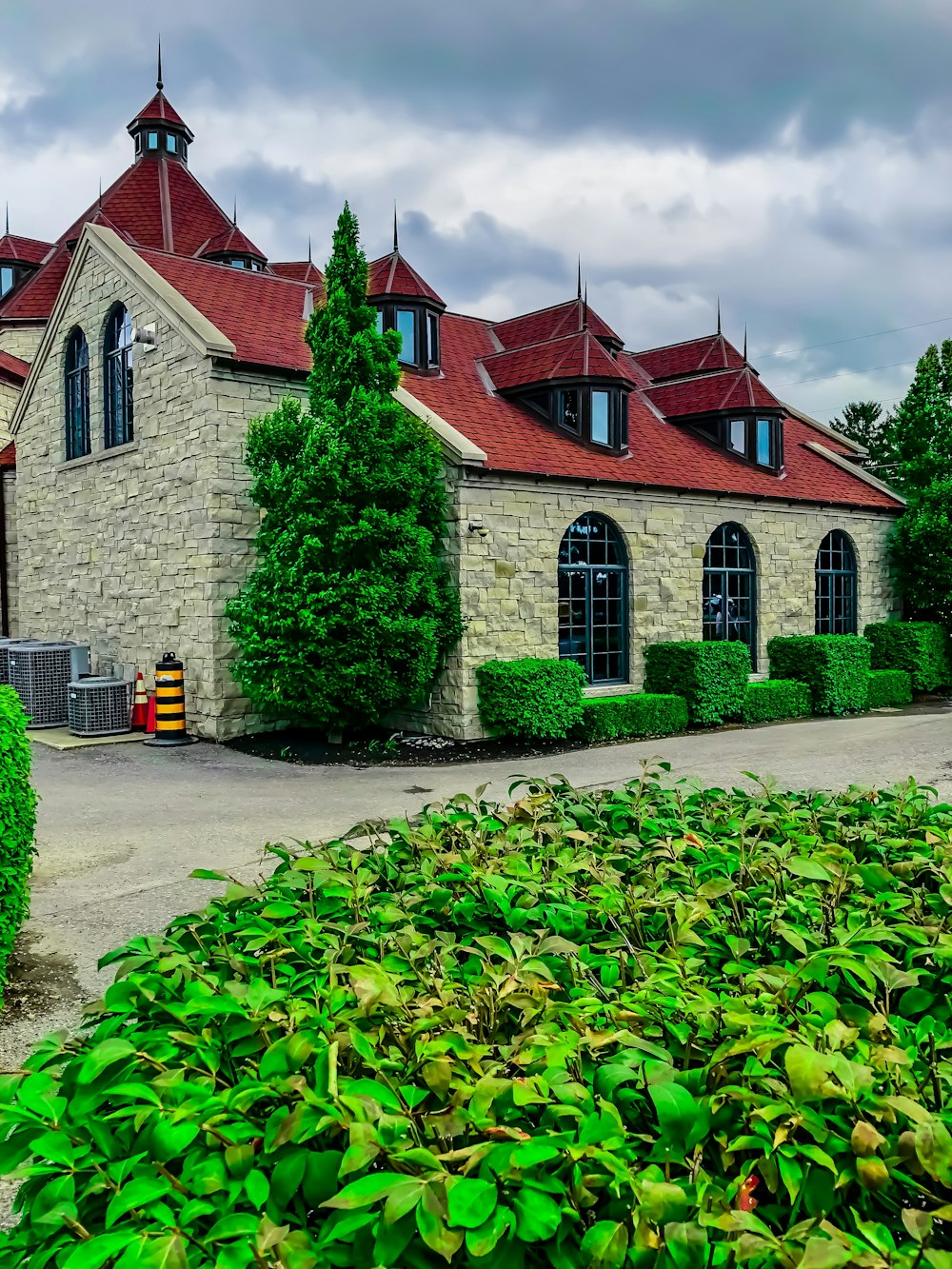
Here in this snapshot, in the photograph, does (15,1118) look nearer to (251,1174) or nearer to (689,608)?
(251,1174)

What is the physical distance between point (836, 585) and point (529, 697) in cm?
944

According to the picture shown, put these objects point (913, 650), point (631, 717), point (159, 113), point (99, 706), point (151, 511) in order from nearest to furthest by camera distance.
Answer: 1. point (631, 717)
2. point (99, 706)
3. point (151, 511)
4. point (913, 650)
5. point (159, 113)

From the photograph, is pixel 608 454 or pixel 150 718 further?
pixel 608 454

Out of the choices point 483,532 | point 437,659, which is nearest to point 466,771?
point 437,659

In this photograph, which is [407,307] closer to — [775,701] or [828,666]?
[775,701]

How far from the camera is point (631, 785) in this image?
4.21 meters

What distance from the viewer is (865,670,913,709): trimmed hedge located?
17.9 metres

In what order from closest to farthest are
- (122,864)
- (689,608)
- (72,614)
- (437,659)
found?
1. (122,864)
2. (437,659)
3. (689,608)
4. (72,614)

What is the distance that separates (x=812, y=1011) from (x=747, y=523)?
52.9ft

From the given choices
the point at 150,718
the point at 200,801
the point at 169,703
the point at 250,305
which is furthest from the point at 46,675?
the point at 200,801

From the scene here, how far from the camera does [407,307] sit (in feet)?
53.2

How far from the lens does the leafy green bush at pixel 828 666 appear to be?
1681cm

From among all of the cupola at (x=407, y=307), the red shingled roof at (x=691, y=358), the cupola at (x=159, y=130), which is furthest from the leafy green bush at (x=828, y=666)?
the cupola at (x=159, y=130)

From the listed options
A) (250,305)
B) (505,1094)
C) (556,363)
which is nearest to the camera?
(505,1094)
